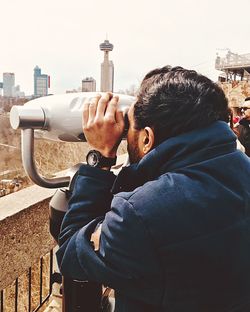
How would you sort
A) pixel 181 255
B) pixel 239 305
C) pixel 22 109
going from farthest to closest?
pixel 22 109 < pixel 239 305 < pixel 181 255

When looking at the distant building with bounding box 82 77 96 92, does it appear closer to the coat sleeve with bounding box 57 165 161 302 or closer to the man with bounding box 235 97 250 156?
the coat sleeve with bounding box 57 165 161 302

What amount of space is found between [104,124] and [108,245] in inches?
12.6

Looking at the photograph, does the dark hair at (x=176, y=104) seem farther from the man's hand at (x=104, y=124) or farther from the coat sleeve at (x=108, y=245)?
the coat sleeve at (x=108, y=245)

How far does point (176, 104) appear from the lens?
35.8 inches

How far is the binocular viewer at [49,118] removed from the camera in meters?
1.17

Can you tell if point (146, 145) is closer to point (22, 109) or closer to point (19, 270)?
point (22, 109)

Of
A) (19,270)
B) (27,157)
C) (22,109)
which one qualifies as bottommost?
(19,270)

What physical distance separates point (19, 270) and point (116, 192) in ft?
3.10

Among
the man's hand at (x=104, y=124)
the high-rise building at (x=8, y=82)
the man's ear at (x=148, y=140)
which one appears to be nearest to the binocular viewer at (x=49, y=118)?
the man's hand at (x=104, y=124)

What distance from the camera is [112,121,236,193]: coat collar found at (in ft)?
2.94

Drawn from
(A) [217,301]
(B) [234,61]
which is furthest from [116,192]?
(B) [234,61]

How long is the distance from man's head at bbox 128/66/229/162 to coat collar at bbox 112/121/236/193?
26 mm

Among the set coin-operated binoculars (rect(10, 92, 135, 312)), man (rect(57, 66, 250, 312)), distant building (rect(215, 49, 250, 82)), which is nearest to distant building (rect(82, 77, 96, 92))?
coin-operated binoculars (rect(10, 92, 135, 312))

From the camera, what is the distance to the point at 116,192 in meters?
0.99
